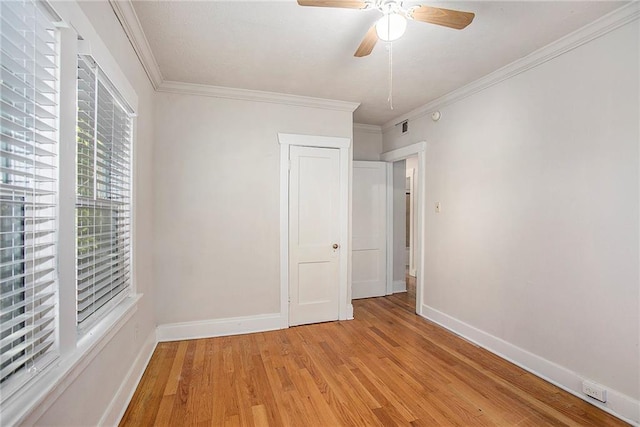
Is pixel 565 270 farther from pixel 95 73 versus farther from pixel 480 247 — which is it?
pixel 95 73

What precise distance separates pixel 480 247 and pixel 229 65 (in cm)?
299

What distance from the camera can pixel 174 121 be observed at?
3.06 m

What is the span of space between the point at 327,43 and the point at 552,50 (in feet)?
5.77

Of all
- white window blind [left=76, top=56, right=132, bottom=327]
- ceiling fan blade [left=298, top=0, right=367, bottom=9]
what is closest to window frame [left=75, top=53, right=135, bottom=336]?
white window blind [left=76, top=56, right=132, bottom=327]

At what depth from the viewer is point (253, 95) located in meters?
3.24

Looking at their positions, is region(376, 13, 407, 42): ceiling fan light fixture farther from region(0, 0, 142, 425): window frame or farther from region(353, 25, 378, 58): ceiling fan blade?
region(0, 0, 142, 425): window frame

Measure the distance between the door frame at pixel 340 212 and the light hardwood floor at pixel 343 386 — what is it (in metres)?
0.46

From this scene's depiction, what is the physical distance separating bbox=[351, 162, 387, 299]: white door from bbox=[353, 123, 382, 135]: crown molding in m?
0.57

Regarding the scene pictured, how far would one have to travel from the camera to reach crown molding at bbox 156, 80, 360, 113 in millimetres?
3035

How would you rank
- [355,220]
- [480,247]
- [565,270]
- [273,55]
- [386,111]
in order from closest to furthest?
1. [565,270]
2. [273,55]
3. [480,247]
4. [386,111]
5. [355,220]

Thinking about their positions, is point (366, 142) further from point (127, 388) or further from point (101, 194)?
point (127, 388)

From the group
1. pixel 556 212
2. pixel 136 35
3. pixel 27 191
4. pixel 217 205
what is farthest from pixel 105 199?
pixel 556 212

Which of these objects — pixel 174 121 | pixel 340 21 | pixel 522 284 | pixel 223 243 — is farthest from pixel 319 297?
pixel 340 21

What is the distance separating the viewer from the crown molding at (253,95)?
3.03 metres
